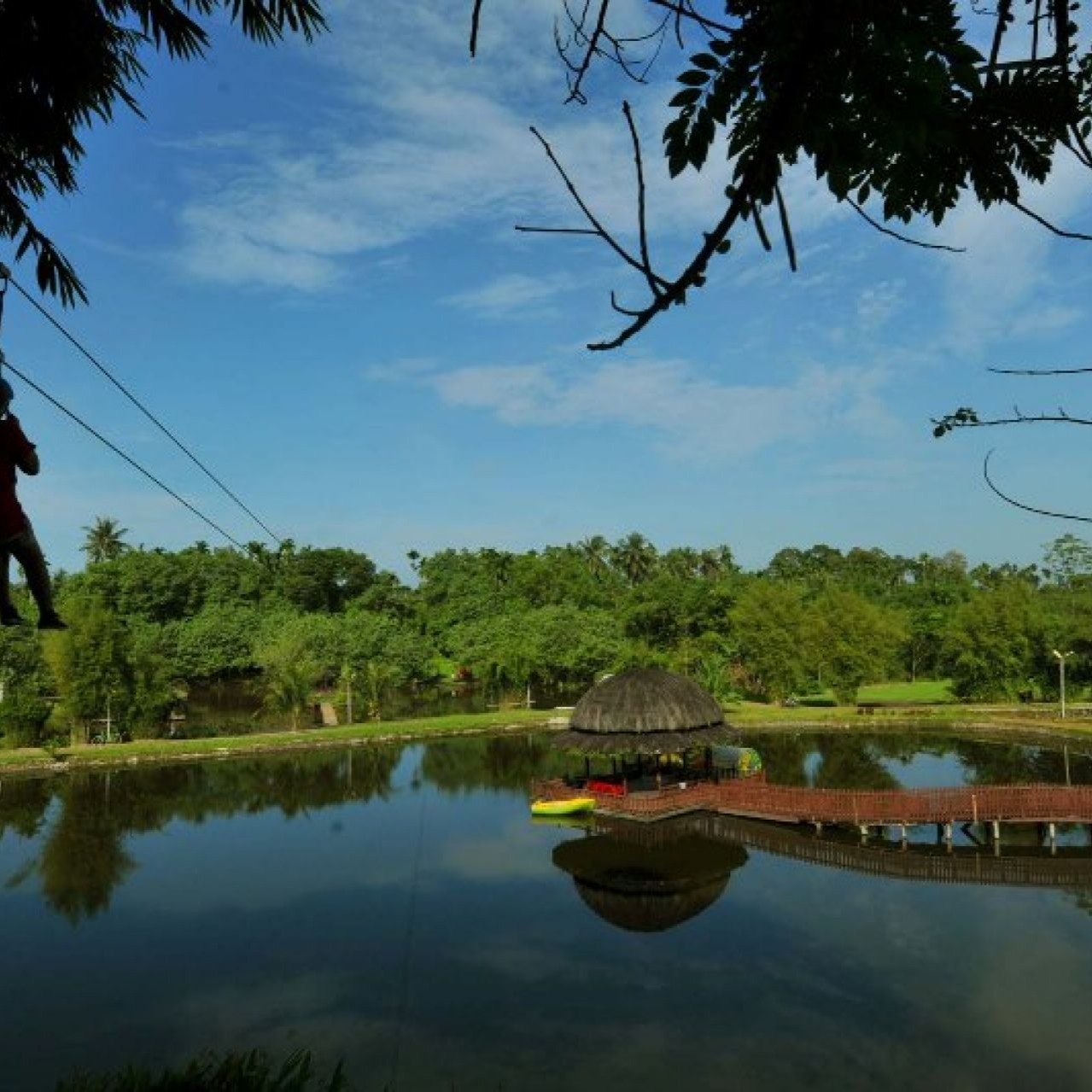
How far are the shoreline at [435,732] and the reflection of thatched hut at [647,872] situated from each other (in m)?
11.2

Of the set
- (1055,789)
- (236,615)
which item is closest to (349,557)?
(236,615)

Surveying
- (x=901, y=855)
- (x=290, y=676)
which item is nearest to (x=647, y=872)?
(x=901, y=855)

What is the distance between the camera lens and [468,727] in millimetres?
40344

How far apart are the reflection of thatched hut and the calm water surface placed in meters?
0.08

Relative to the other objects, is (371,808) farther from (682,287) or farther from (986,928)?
(682,287)

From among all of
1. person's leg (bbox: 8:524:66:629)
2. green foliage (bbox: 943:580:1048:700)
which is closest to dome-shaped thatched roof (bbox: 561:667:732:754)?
person's leg (bbox: 8:524:66:629)

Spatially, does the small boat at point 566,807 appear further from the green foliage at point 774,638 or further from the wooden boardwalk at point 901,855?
the green foliage at point 774,638

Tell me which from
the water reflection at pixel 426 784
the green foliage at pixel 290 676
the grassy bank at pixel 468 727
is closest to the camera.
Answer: the water reflection at pixel 426 784

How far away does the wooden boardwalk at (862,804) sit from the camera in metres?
20.6

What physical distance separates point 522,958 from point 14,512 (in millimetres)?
12544

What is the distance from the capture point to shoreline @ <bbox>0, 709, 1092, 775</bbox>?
33.6 m

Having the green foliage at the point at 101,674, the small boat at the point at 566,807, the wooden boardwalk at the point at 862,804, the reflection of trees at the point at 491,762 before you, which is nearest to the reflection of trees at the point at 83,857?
the green foliage at the point at 101,674

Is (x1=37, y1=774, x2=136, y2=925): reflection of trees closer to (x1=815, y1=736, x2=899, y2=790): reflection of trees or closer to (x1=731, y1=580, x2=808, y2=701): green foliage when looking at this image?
(x1=815, y1=736, x2=899, y2=790): reflection of trees

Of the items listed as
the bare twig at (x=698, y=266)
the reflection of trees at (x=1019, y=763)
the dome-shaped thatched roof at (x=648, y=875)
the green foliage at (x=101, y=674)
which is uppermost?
the bare twig at (x=698, y=266)
